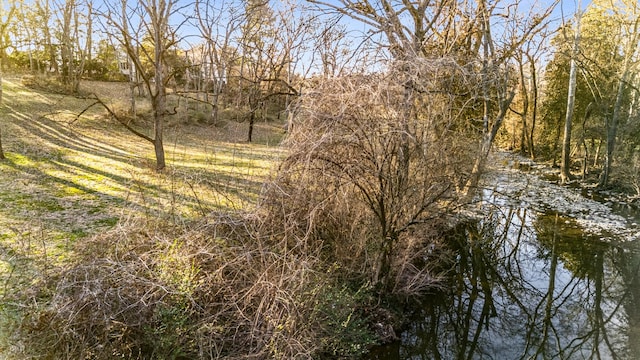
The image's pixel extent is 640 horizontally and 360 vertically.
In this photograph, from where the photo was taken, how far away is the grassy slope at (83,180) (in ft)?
19.5

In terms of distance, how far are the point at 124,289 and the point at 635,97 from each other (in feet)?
56.7

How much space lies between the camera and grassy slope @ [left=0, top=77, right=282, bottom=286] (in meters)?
5.93

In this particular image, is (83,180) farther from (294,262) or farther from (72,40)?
(72,40)

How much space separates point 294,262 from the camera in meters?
4.40

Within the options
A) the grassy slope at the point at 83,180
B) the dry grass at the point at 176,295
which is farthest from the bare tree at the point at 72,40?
the dry grass at the point at 176,295

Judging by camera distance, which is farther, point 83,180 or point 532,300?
point 83,180

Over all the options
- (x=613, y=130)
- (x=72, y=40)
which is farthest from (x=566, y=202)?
(x=72, y=40)

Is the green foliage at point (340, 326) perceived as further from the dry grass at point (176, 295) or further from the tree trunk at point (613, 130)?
the tree trunk at point (613, 130)

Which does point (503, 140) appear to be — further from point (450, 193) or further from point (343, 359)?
point (343, 359)

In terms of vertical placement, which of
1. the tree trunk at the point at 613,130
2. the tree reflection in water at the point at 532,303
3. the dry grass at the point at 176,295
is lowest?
the tree reflection in water at the point at 532,303

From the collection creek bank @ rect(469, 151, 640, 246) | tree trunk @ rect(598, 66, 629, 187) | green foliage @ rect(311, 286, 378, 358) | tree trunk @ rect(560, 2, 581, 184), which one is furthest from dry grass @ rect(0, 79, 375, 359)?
tree trunk @ rect(560, 2, 581, 184)

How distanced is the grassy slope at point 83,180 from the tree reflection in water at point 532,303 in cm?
362

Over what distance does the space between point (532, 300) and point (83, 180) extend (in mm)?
10240

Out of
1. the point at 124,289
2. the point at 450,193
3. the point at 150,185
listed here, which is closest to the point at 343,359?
the point at 124,289
